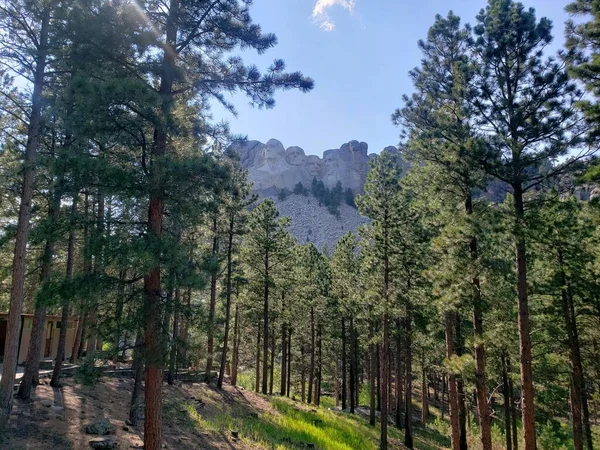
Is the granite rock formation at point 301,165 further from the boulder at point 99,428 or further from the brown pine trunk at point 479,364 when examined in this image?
the boulder at point 99,428

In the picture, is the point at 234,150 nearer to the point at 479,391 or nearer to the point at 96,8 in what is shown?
the point at 96,8

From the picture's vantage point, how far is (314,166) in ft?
410

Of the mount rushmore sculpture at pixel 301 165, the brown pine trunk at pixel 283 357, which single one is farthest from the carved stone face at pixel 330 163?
the brown pine trunk at pixel 283 357

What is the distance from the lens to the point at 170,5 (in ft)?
23.9

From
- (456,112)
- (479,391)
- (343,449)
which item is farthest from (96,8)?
(343,449)

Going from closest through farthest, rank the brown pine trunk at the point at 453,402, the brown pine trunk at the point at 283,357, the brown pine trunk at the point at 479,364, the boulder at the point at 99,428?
the boulder at the point at 99,428
the brown pine trunk at the point at 479,364
the brown pine trunk at the point at 453,402
the brown pine trunk at the point at 283,357

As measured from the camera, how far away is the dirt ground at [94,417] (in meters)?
7.43

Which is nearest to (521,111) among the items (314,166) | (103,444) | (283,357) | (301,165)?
(103,444)

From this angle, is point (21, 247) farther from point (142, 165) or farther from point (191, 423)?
point (191, 423)

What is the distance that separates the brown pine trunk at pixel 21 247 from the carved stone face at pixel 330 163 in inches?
4546

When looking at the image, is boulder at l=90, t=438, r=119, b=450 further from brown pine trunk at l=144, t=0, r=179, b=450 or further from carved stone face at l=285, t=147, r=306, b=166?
carved stone face at l=285, t=147, r=306, b=166

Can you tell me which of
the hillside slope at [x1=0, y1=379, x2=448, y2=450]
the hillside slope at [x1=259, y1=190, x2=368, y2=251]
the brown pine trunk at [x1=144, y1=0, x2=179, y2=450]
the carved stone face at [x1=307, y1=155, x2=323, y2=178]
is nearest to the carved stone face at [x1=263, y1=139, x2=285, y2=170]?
the carved stone face at [x1=307, y1=155, x2=323, y2=178]

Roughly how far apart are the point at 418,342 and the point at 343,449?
971cm

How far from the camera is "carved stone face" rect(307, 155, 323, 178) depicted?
404 ft
